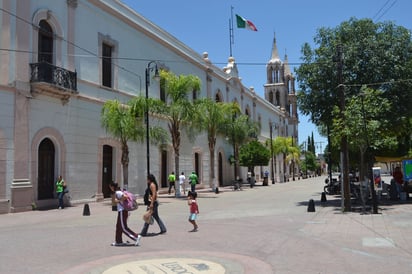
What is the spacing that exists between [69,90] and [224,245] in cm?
1378

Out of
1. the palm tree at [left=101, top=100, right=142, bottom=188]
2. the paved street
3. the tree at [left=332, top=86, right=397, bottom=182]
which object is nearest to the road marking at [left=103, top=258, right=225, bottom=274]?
the paved street

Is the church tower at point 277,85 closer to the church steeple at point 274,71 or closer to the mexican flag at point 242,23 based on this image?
the church steeple at point 274,71

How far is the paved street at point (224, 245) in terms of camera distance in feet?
24.4

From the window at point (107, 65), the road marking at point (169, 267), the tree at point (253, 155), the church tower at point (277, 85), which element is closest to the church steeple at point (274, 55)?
the church tower at point (277, 85)

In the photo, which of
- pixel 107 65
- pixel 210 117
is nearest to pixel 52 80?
pixel 107 65

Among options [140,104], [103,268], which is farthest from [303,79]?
[103,268]

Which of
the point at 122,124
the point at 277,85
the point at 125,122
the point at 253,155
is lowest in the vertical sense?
the point at 253,155

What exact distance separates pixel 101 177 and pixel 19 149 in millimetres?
5857

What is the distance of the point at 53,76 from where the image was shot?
19.9 meters

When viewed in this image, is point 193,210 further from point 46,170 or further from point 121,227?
point 46,170

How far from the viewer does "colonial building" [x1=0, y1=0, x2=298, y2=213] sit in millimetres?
18281

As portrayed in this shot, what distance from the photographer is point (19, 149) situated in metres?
18.4

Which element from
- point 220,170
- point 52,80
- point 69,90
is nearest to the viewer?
point 52,80

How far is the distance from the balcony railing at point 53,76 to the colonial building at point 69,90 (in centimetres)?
4
